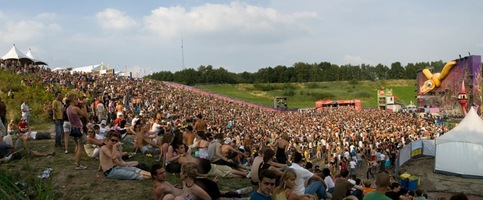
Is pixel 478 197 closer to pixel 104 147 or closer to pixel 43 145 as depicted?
pixel 104 147

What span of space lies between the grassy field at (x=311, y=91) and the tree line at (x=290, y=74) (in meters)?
15.1

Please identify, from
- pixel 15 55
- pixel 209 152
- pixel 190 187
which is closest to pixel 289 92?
pixel 15 55

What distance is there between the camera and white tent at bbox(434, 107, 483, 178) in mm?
15922

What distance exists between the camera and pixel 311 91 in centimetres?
8338

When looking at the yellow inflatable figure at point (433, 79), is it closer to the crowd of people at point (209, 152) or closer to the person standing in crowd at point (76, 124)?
the crowd of people at point (209, 152)

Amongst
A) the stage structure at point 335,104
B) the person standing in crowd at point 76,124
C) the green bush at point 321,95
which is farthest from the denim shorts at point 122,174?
the green bush at point 321,95

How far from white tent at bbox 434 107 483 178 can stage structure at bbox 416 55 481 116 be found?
23.5 m

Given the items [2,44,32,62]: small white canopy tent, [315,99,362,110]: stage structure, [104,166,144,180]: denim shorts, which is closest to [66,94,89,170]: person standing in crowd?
[104,166,144,180]: denim shorts

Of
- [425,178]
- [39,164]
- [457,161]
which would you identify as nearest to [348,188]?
[39,164]

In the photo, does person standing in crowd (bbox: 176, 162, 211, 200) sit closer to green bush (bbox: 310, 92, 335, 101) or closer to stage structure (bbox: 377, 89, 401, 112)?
stage structure (bbox: 377, 89, 401, 112)

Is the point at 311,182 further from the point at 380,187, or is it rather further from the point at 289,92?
the point at 289,92

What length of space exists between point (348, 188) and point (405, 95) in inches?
3240

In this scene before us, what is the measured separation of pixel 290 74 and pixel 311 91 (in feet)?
96.7

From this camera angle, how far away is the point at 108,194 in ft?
22.5
